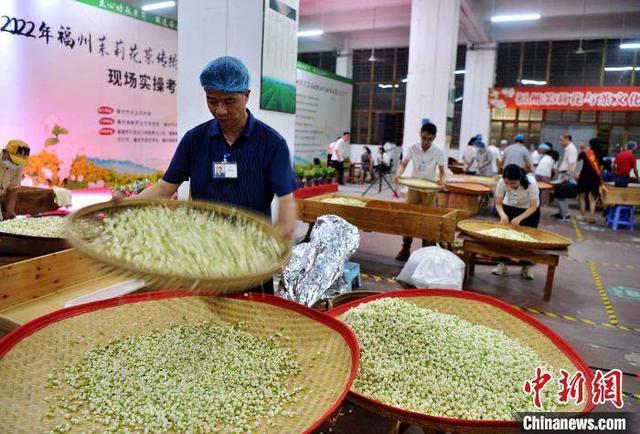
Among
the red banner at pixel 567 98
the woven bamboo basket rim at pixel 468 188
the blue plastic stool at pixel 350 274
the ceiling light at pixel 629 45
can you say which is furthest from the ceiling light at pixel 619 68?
the blue plastic stool at pixel 350 274

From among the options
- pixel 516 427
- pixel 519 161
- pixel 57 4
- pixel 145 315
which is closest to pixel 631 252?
pixel 519 161

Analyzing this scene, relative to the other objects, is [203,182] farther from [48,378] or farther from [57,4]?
[57,4]

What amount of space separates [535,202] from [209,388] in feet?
14.5

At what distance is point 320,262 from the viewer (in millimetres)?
3502

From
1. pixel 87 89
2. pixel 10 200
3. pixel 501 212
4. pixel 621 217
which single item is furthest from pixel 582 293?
pixel 87 89

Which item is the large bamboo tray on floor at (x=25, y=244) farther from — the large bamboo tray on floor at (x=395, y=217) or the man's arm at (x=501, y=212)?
the man's arm at (x=501, y=212)

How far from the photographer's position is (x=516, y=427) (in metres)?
1.32

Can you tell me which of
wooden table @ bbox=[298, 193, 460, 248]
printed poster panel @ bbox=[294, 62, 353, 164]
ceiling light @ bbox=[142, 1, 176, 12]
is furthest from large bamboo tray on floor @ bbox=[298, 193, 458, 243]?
ceiling light @ bbox=[142, 1, 176, 12]

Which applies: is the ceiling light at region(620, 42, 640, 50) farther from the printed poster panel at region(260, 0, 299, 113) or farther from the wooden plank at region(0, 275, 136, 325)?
the wooden plank at region(0, 275, 136, 325)

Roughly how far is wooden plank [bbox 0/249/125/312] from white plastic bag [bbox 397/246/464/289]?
2435 mm

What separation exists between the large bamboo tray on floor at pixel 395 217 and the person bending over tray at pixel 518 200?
0.58m

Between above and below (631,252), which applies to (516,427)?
above

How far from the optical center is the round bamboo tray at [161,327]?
Result: 1.18 meters

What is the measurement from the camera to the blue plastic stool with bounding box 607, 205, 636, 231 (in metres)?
8.39
